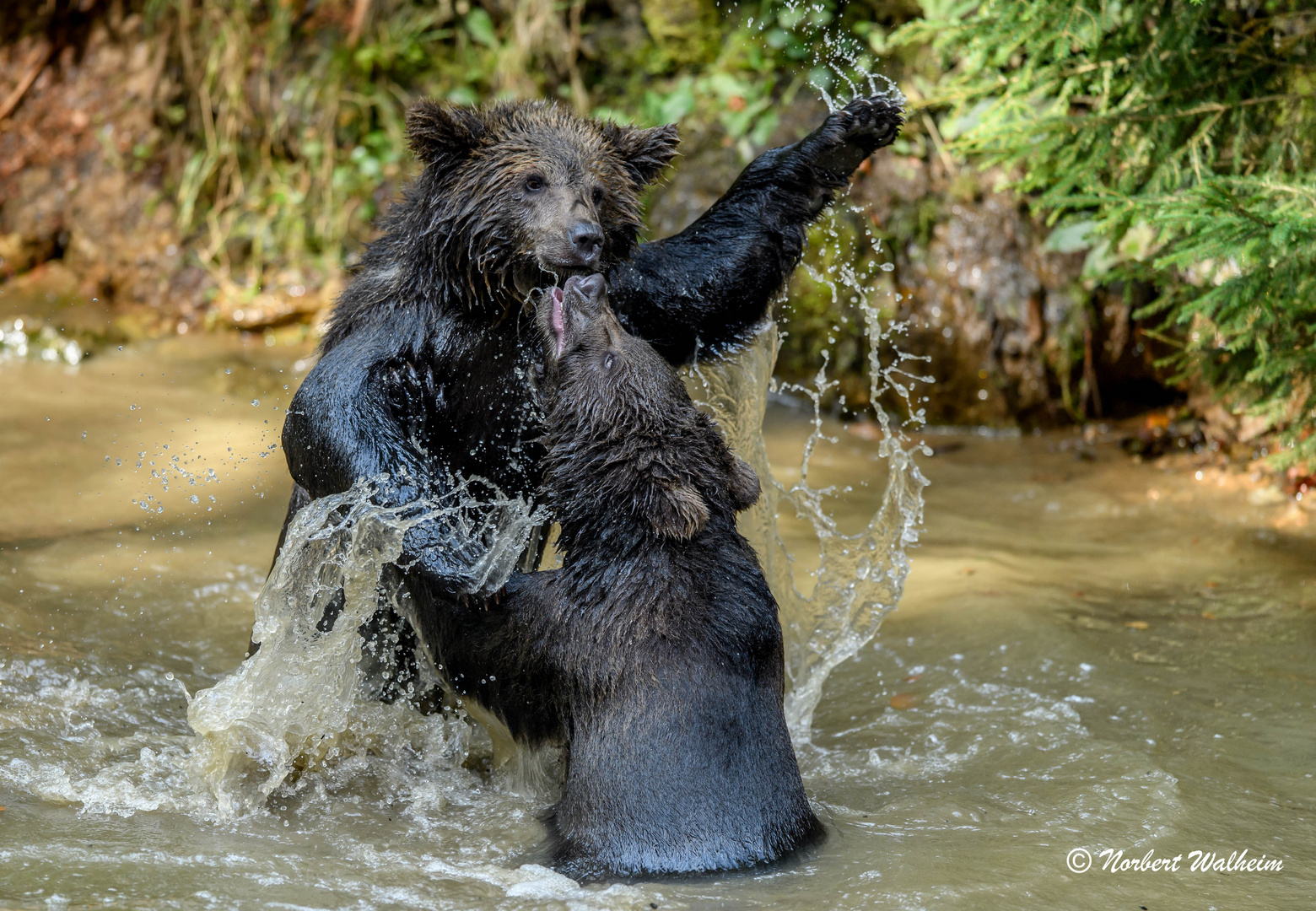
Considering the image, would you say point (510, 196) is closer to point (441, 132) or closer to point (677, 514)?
point (441, 132)

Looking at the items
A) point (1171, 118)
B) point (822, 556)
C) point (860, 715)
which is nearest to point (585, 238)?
point (822, 556)

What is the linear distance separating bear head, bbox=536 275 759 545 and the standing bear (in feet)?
0.68

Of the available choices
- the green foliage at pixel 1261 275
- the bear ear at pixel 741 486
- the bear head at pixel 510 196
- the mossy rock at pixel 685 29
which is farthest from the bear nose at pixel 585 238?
the mossy rock at pixel 685 29

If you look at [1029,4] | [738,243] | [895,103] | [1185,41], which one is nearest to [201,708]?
[738,243]

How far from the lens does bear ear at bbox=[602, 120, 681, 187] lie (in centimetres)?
459

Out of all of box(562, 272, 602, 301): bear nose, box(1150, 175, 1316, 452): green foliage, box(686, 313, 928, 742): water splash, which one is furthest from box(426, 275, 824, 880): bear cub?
box(1150, 175, 1316, 452): green foliage

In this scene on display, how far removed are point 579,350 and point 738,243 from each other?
1.14 m

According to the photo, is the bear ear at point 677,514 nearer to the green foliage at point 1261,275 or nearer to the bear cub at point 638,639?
the bear cub at point 638,639

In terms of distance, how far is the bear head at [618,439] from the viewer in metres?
3.90

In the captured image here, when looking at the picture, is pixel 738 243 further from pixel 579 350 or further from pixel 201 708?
pixel 201 708

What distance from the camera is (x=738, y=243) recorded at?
4961 mm

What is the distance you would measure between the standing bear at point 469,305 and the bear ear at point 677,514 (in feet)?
1.89

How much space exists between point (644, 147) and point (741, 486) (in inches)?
54.9

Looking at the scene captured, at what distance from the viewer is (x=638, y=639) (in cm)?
377
